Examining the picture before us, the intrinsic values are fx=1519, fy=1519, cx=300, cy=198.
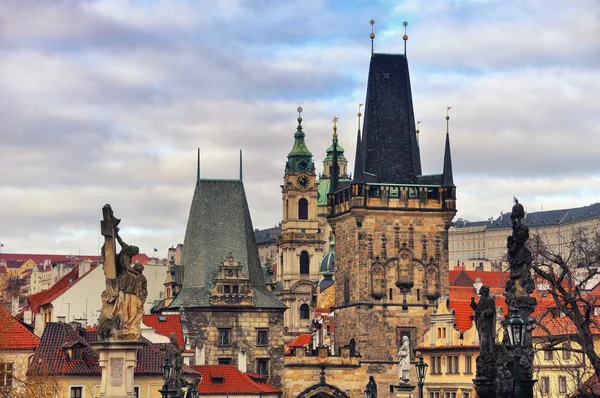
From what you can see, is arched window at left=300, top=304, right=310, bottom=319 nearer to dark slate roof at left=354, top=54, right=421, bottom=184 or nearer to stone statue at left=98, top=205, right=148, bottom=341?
dark slate roof at left=354, top=54, right=421, bottom=184

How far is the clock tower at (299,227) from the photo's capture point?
16752cm

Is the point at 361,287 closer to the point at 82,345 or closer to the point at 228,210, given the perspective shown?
the point at 228,210

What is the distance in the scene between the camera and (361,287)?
88312mm

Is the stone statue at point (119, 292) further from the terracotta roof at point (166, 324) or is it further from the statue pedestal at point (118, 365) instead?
the terracotta roof at point (166, 324)

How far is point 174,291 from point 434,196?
16431 mm

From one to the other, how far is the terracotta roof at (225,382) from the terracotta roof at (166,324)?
3358 millimetres

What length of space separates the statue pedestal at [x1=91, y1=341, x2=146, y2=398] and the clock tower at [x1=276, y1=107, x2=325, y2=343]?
449ft

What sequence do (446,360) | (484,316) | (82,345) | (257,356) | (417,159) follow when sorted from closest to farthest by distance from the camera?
(484,316) < (82,345) < (446,360) < (257,356) < (417,159)

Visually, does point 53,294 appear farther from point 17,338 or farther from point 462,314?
point 17,338

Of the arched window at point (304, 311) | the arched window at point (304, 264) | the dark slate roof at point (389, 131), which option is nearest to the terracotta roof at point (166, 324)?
the dark slate roof at point (389, 131)

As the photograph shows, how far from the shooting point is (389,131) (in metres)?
91.6

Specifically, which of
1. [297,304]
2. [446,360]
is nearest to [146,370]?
[446,360]

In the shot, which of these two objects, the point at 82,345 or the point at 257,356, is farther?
the point at 257,356

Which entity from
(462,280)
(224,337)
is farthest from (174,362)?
(462,280)
